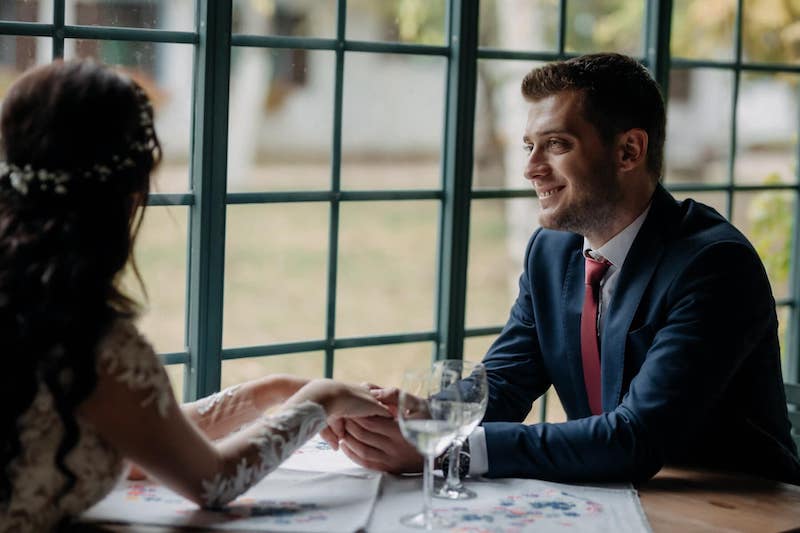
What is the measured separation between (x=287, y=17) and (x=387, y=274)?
4049mm

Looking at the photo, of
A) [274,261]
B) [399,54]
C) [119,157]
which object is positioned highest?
[399,54]

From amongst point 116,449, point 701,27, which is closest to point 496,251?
point 701,27

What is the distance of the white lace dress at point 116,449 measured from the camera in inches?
63.4

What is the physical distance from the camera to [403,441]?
200cm

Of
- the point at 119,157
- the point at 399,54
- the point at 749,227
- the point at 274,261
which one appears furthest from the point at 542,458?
the point at 274,261

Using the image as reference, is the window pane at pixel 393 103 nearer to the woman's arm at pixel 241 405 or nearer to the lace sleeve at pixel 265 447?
the woman's arm at pixel 241 405

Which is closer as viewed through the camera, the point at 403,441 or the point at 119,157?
the point at 119,157

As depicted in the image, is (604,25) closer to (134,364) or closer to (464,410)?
(464,410)

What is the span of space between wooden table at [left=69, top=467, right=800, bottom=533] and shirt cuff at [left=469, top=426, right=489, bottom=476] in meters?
0.29

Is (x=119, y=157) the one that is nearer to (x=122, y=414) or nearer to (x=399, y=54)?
(x=122, y=414)

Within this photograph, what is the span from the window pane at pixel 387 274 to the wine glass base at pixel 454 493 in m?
6.37

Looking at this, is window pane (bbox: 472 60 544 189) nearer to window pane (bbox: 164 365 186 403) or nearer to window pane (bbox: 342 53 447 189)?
window pane (bbox: 342 53 447 189)

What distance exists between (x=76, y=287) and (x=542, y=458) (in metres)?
0.91

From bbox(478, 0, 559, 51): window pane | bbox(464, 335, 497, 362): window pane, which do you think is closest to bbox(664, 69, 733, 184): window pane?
bbox(478, 0, 559, 51): window pane
